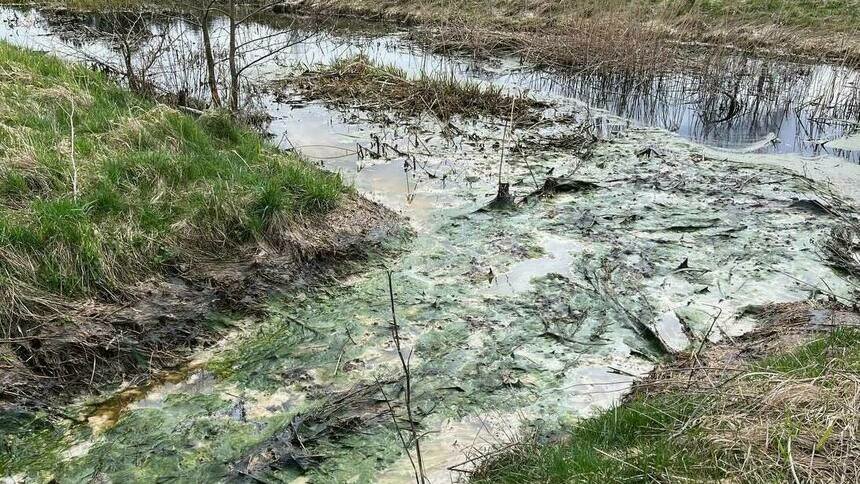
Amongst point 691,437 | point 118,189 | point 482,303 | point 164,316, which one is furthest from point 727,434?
point 118,189

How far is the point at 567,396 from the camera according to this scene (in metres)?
3.64

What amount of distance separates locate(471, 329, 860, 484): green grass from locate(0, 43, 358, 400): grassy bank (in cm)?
234

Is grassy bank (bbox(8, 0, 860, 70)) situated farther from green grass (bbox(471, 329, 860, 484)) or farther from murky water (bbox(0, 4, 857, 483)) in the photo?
green grass (bbox(471, 329, 860, 484))

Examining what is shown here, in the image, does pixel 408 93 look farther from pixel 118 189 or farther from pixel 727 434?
pixel 727 434

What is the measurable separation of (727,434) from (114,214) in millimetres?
4028

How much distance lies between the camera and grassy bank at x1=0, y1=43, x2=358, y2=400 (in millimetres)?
3678

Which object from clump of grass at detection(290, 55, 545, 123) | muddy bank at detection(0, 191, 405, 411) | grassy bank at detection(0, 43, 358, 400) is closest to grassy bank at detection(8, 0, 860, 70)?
clump of grass at detection(290, 55, 545, 123)

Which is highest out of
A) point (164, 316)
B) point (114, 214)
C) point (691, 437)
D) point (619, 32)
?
point (619, 32)

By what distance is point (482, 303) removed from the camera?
14.9 ft

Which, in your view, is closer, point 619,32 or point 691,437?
point 691,437

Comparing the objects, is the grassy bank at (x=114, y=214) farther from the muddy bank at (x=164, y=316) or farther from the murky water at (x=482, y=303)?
the murky water at (x=482, y=303)

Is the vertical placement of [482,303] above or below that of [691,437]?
below

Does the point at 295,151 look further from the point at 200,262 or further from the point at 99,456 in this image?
the point at 99,456

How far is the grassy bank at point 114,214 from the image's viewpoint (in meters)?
3.68
